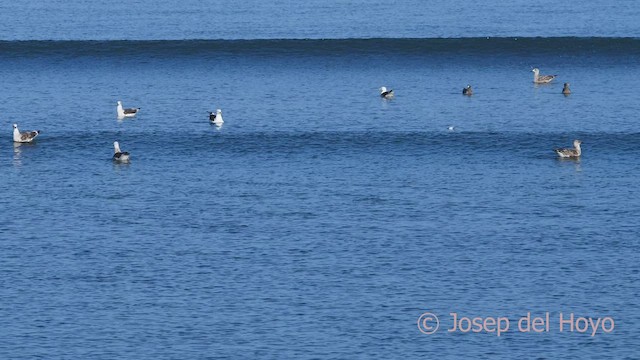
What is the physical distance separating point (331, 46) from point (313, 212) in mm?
43235

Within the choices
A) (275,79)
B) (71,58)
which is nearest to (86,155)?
(275,79)

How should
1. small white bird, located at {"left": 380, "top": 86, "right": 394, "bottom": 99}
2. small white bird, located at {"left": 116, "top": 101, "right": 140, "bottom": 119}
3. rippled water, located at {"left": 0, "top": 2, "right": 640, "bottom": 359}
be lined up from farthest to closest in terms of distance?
small white bird, located at {"left": 380, "top": 86, "right": 394, "bottom": 99}
small white bird, located at {"left": 116, "top": 101, "right": 140, "bottom": 119}
rippled water, located at {"left": 0, "top": 2, "right": 640, "bottom": 359}

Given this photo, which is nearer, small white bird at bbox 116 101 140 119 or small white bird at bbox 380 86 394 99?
small white bird at bbox 116 101 140 119

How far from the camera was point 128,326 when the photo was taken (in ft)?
141

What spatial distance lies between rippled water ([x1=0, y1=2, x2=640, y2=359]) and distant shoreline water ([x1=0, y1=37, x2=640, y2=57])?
475cm

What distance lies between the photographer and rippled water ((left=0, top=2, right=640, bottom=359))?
4272cm

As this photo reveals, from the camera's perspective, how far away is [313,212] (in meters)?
54.9

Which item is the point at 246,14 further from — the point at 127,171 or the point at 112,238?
the point at 112,238

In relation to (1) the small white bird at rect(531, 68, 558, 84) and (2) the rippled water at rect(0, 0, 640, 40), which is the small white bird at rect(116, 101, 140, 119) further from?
(2) the rippled water at rect(0, 0, 640, 40)

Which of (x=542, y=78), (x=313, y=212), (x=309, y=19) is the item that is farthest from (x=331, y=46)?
(x=313, y=212)

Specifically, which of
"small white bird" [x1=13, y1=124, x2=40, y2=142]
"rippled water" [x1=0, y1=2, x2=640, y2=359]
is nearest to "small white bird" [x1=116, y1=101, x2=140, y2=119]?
"rippled water" [x1=0, y1=2, x2=640, y2=359]

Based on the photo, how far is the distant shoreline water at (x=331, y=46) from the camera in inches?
3794

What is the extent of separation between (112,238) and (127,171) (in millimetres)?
11358

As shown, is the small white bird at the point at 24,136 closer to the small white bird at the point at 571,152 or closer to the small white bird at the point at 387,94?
the small white bird at the point at 387,94
